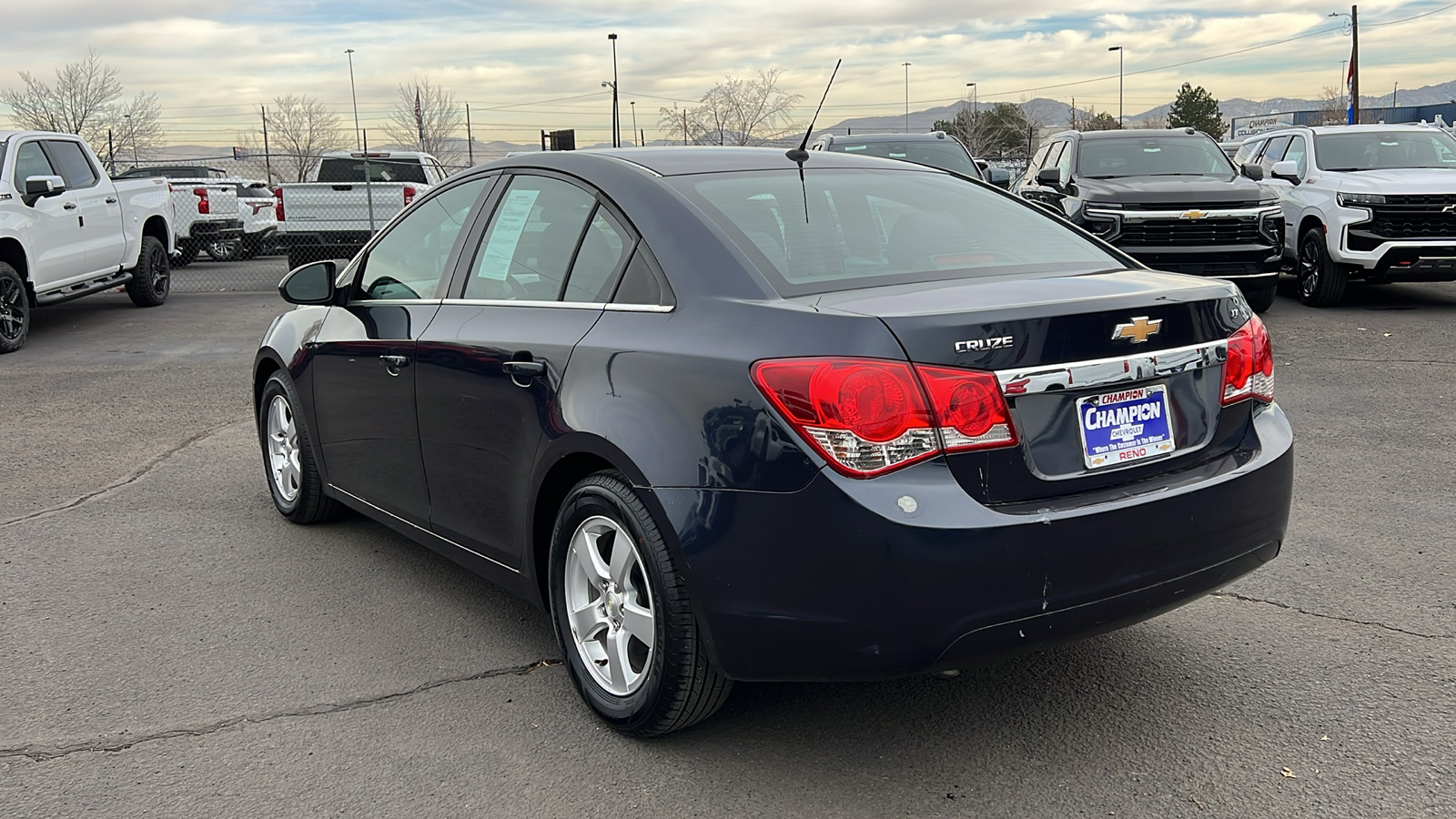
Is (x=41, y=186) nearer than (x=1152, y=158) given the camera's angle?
Yes

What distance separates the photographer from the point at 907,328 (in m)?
2.80

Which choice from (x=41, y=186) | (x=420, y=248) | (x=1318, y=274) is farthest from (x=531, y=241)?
(x=1318, y=274)

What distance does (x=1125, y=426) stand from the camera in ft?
9.87

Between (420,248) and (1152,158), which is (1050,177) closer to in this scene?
(1152,158)

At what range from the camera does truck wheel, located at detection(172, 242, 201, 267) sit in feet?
70.0

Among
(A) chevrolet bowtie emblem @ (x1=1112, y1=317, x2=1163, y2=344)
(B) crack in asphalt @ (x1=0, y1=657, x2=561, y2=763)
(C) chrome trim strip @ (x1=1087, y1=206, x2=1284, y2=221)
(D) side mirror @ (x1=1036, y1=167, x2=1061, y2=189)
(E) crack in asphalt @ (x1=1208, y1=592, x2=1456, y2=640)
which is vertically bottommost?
(E) crack in asphalt @ (x1=1208, y1=592, x2=1456, y2=640)

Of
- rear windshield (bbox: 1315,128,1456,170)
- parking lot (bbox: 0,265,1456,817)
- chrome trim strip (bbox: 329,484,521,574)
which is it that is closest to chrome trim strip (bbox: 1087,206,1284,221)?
rear windshield (bbox: 1315,128,1456,170)

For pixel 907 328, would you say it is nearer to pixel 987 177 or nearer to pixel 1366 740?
pixel 1366 740

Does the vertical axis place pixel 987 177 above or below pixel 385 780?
above

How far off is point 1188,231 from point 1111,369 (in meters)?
9.06

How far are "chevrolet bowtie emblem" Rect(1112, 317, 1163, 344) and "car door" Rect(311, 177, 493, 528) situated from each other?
228cm

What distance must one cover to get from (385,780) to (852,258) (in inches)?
74.4

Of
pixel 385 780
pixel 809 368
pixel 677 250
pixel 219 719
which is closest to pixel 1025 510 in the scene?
pixel 809 368

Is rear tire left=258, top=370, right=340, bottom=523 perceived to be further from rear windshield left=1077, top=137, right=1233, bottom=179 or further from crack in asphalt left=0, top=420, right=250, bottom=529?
rear windshield left=1077, top=137, right=1233, bottom=179
